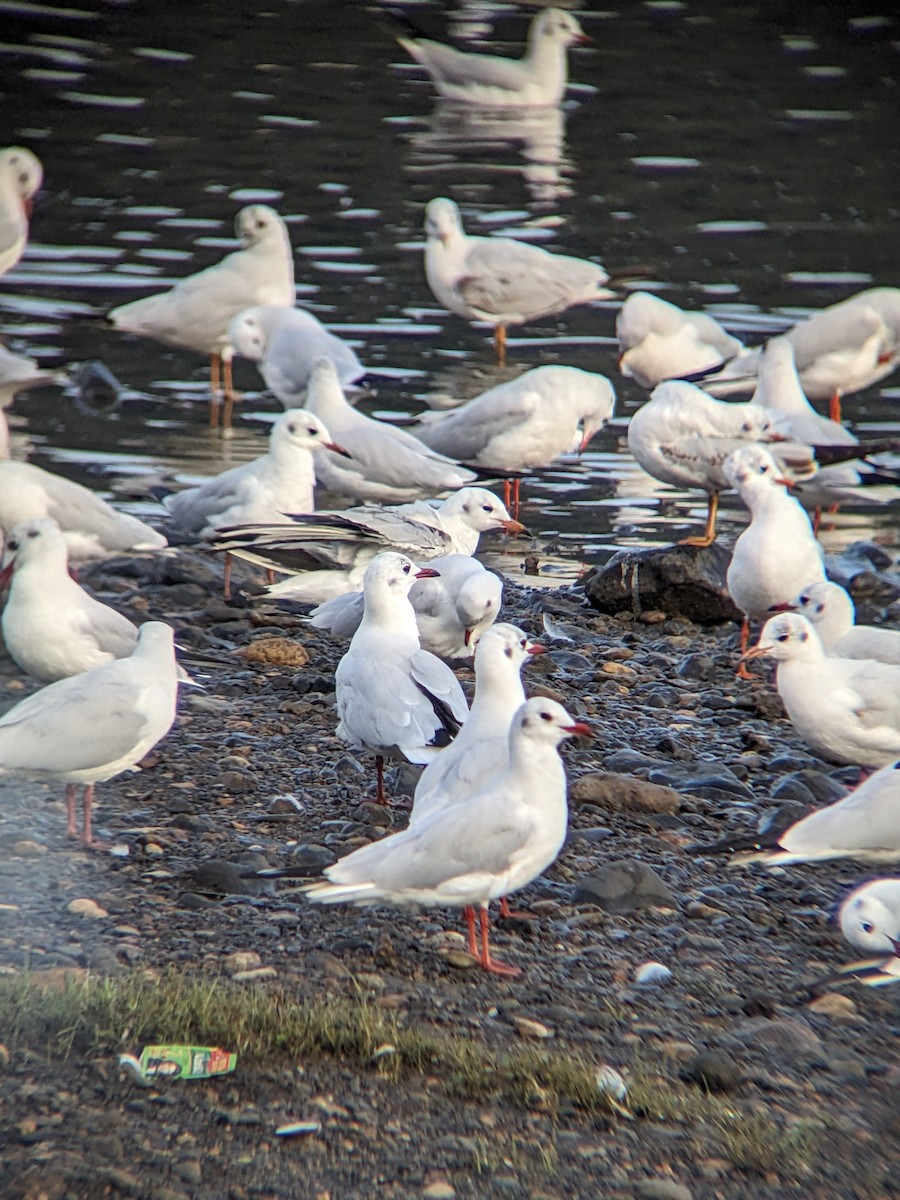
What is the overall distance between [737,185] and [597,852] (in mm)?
15064

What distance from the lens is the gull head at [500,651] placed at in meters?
5.23

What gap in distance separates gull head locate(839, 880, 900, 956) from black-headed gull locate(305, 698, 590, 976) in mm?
812

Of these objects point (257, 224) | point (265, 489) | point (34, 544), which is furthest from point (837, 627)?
point (257, 224)

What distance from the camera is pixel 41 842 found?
516 centimetres

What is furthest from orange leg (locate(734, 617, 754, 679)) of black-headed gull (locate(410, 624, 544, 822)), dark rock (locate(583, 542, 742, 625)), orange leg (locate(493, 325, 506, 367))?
orange leg (locate(493, 325, 506, 367))

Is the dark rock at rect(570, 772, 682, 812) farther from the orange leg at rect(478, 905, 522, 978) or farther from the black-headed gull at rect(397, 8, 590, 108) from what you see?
the black-headed gull at rect(397, 8, 590, 108)

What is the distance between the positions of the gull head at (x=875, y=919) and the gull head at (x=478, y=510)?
12.0ft

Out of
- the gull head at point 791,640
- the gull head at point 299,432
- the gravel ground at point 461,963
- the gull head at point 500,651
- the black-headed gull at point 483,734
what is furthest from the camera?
the gull head at point 299,432

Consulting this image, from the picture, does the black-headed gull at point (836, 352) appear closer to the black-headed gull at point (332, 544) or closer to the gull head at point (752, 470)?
the gull head at point (752, 470)

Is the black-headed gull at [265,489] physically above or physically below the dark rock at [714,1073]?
below

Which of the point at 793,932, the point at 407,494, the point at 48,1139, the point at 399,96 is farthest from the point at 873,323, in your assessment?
the point at 399,96

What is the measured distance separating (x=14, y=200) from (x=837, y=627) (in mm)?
9083

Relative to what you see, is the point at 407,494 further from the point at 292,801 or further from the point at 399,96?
the point at 399,96

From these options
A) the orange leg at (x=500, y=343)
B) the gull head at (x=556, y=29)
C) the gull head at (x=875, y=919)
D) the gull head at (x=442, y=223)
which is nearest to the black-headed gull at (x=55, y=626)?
the gull head at (x=875, y=919)
